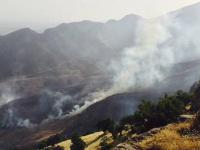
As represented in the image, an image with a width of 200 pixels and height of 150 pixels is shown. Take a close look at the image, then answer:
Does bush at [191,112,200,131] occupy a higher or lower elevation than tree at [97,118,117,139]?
higher

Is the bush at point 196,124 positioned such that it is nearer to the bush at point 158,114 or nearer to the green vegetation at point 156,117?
the green vegetation at point 156,117

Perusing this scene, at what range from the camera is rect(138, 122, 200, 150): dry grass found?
79.0ft

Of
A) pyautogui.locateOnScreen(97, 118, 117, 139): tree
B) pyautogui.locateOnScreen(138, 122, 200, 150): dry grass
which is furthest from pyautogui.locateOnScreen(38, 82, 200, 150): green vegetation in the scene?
pyautogui.locateOnScreen(138, 122, 200, 150): dry grass

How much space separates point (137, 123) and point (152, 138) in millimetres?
53279

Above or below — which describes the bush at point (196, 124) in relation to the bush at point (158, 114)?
above

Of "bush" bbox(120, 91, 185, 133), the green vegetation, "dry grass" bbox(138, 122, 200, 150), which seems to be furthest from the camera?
"bush" bbox(120, 91, 185, 133)

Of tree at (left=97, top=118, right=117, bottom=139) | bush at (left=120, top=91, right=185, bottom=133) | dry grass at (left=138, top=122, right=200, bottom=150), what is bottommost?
tree at (left=97, top=118, right=117, bottom=139)

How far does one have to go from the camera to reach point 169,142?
25.3m

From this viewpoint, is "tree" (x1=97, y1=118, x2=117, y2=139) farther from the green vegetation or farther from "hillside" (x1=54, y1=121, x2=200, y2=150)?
"hillside" (x1=54, y1=121, x2=200, y2=150)

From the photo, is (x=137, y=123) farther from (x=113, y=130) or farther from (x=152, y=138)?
(x=152, y=138)

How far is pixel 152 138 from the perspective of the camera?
26391mm

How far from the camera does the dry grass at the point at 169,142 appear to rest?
24.1 metres

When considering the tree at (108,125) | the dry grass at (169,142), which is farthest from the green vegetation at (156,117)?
the dry grass at (169,142)

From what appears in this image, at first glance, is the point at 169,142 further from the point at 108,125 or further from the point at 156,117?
the point at 108,125
